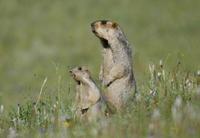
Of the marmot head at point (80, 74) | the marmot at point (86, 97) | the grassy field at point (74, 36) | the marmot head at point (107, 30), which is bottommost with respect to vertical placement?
the grassy field at point (74, 36)

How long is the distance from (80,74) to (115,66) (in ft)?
1.69

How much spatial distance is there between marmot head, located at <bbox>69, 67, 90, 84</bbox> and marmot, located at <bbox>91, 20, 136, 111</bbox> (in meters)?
0.28

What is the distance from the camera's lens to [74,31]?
86.3 ft

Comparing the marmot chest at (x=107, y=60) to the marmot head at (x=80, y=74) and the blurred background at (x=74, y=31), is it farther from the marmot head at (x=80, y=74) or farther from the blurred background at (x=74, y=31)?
the blurred background at (x=74, y=31)

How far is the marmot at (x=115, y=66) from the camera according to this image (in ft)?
29.2

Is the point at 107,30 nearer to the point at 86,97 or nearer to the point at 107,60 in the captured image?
the point at 107,60

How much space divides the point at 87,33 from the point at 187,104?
60.9 feet

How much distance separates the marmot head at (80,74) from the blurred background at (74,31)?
12004 millimetres

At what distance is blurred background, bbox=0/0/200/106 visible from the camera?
23422mm

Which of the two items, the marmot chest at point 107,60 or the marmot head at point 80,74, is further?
the marmot chest at point 107,60

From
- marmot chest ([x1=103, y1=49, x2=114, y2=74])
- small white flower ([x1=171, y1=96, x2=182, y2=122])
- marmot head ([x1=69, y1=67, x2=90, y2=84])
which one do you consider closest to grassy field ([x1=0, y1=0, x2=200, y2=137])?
marmot chest ([x1=103, y1=49, x2=114, y2=74])

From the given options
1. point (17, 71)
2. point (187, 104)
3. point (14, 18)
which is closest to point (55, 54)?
point (17, 71)

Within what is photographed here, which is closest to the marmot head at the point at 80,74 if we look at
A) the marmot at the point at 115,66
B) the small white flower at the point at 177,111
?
the marmot at the point at 115,66

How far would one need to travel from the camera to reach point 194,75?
28.6ft
